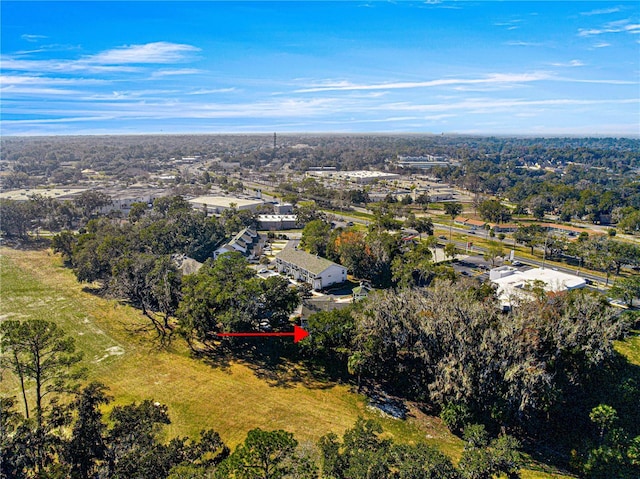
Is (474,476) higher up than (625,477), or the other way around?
(474,476)

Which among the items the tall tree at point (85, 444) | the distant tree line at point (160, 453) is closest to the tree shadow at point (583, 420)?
the distant tree line at point (160, 453)

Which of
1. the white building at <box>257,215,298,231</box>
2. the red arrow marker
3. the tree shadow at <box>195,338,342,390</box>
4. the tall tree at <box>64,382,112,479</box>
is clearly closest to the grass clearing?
the tree shadow at <box>195,338,342,390</box>

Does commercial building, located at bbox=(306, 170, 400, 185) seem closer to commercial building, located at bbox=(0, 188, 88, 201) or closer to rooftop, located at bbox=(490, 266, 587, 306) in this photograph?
commercial building, located at bbox=(0, 188, 88, 201)

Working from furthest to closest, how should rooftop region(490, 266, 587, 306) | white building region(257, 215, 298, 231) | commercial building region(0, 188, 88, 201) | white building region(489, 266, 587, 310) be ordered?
commercial building region(0, 188, 88, 201) → white building region(257, 215, 298, 231) → rooftop region(490, 266, 587, 306) → white building region(489, 266, 587, 310)

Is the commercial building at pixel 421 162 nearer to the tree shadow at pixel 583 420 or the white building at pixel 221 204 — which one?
the white building at pixel 221 204

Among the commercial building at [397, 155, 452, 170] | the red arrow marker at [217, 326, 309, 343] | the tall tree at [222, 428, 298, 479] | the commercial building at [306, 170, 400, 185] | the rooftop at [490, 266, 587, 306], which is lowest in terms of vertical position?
the red arrow marker at [217, 326, 309, 343]

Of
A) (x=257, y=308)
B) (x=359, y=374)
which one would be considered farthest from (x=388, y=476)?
(x=257, y=308)

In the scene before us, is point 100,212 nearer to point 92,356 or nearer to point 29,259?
point 29,259

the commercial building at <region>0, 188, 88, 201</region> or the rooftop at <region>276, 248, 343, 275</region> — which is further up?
the commercial building at <region>0, 188, 88, 201</region>
